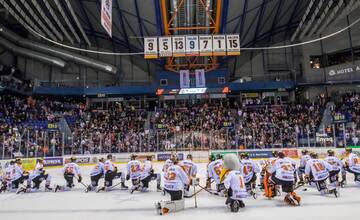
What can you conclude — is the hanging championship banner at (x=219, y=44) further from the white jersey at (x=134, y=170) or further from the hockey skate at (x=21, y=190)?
the hockey skate at (x=21, y=190)

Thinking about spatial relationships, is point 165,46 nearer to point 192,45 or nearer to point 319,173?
point 192,45

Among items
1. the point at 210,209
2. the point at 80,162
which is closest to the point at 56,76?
the point at 80,162

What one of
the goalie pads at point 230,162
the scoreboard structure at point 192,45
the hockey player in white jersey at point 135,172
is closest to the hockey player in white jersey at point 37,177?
the hockey player in white jersey at point 135,172

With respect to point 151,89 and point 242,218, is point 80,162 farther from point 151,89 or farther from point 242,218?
point 242,218

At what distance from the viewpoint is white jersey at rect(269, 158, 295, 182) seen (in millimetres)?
8655

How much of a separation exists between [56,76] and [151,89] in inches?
455

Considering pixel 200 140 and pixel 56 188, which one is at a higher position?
pixel 200 140

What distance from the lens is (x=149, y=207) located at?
877 cm

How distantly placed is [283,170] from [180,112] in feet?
75.2

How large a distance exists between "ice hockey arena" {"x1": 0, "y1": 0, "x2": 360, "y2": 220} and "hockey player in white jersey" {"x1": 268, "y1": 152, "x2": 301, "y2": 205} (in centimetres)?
3

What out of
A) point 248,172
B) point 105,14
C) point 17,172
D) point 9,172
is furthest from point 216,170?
point 105,14

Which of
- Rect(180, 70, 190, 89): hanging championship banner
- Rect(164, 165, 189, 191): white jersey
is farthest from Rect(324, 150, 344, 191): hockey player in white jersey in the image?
Rect(180, 70, 190, 89): hanging championship banner

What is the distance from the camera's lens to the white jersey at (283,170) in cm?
866

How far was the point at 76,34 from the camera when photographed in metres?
33.2
